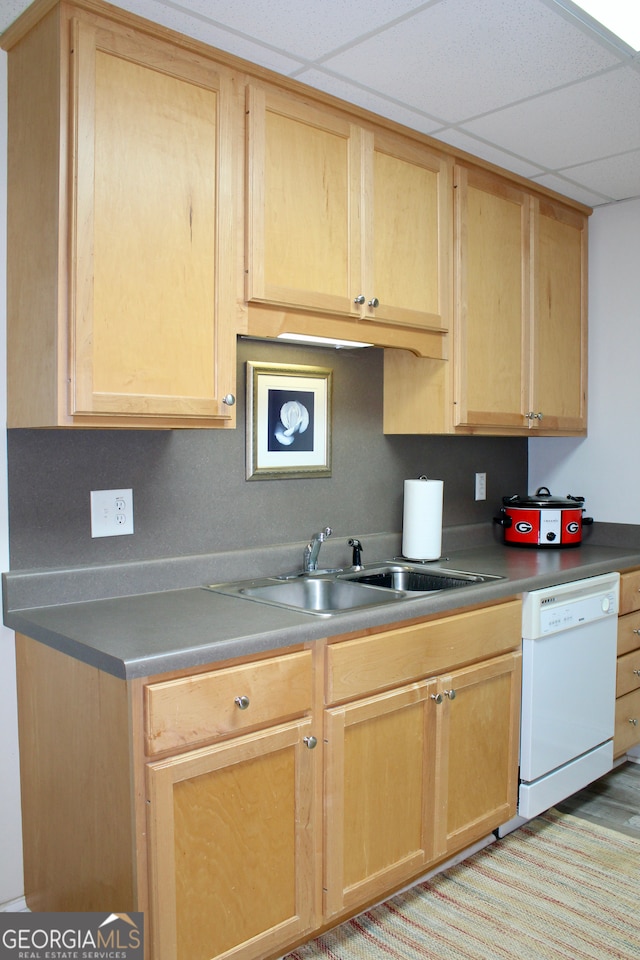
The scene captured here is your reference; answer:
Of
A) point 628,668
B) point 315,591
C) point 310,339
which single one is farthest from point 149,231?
point 628,668

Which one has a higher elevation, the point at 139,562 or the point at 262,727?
the point at 139,562

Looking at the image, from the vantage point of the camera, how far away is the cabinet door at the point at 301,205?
2.05m

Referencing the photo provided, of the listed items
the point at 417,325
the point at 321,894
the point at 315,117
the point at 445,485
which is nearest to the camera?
the point at 321,894

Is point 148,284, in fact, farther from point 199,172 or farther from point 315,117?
point 315,117

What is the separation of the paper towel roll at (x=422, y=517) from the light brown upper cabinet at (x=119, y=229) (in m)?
0.96

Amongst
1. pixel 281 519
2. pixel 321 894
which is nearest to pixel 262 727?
pixel 321 894

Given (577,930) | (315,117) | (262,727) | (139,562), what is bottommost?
(577,930)

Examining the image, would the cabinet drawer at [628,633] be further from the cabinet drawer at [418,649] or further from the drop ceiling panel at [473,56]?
the drop ceiling panel at [473,56]

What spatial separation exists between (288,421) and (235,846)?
131 cm

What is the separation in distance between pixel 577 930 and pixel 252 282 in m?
1.92

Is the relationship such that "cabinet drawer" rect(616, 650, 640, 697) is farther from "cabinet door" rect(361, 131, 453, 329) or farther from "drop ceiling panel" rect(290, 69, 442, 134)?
"drop ceiling panel" rect(290, 69, 442, 134)

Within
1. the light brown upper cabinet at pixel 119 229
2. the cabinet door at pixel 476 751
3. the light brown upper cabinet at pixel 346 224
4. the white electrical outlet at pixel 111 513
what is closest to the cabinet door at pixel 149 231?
the light brown upper cabinet at pixel 119 229

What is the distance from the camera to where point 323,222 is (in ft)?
7.25

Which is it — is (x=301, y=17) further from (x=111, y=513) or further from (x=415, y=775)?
(x=415, y=775)
